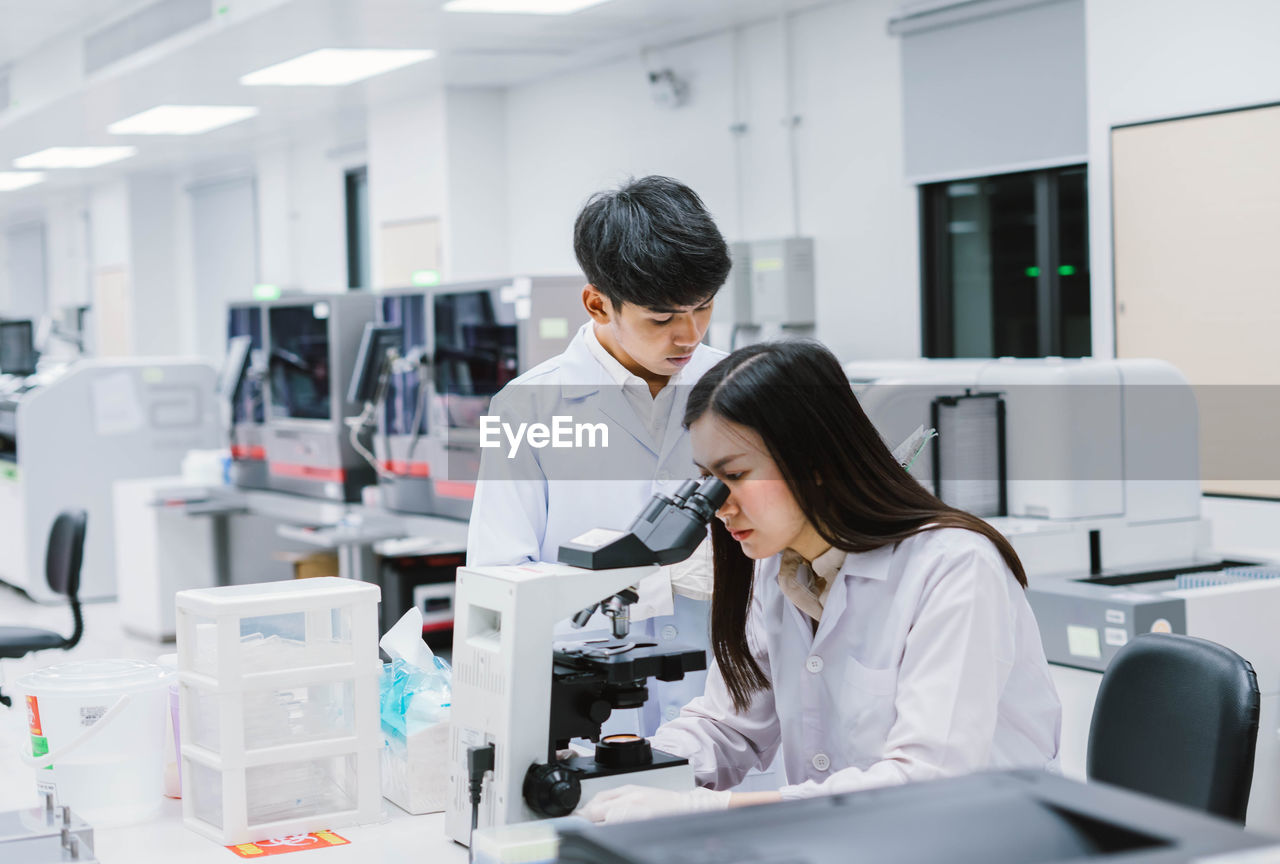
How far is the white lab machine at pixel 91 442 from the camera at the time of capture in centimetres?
641

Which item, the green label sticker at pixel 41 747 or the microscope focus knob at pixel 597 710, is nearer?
the microscope focus knob at pixel 597 710

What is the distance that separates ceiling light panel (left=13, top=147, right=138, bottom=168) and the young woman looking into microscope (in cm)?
848

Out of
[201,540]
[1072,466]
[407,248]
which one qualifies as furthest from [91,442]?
[1072,466]

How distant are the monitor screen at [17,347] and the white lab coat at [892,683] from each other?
6524 mm

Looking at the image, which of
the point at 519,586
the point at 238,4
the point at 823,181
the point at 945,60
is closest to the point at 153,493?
the point at 238,4

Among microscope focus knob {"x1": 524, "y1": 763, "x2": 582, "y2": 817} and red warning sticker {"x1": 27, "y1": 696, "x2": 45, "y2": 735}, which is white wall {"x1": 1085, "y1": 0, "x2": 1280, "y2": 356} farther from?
red warning sticker {"x1": 27, "y1": 696, "x2": 45, "y2": 735}

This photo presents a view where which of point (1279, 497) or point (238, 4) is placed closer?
point (1279, 497)

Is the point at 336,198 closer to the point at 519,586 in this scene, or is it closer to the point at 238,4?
the point at 238,4

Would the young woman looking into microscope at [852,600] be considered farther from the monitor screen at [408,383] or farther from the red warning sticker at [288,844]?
the monitor screen at [408,383]

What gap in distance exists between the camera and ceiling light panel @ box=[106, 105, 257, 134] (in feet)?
24.6

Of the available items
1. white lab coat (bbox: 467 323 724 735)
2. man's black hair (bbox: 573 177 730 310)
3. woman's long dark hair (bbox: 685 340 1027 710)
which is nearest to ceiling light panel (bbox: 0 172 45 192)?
white lab coat (bbox: 467 323 724 735)

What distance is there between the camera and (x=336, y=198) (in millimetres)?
8750

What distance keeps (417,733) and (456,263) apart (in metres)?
5.63

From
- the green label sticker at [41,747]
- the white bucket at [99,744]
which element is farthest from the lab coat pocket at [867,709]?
the green label sticker at [41,747]
